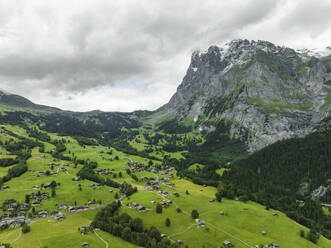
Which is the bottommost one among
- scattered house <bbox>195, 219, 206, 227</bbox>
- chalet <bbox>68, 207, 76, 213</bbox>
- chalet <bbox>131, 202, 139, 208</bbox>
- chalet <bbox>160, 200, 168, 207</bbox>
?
chalet <bbox>68, 207, 76, 213</bbox>

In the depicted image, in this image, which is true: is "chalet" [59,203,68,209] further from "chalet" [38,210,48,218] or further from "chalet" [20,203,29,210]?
"chalet" [20,203,29,210]

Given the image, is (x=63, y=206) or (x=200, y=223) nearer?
(x=200, y=223)

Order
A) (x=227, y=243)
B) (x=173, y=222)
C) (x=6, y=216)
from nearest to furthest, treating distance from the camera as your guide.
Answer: (x=227, y=243) → (x=173, y=222) → (x=6, y=216)

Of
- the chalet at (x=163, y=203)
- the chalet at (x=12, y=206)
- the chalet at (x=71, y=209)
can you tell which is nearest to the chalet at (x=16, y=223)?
the chalet at (x=12, y=206)

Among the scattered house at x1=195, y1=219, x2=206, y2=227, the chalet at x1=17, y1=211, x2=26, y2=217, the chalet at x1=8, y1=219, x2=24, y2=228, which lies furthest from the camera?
the chalet at x1=17, y1=211, x2=26, y2=217

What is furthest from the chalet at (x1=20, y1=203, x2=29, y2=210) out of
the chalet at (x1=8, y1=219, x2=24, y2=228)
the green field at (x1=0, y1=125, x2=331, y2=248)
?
the chalet at (x1=8, y1=219, x2=24, y2=228)

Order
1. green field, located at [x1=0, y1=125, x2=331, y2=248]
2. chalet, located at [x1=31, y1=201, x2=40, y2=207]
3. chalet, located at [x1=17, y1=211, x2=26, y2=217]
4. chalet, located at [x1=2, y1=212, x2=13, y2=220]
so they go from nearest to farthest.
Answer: green field, located at [x1=0, y1=125, x2=331, y2=248], chalet, located at [x1=2, y1=212, x2=13, y2=220], chalet, located at [x1=17, y1=211, x2=26, y2=217], chalet, located at [x1=31, y1=201, x2=40, y2=207]

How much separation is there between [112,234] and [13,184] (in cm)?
10711

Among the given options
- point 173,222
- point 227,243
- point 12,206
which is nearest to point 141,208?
point 173,222

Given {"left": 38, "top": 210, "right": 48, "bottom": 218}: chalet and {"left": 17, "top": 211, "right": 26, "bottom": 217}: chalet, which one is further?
{"left": 38, "top": 210, "right": 48, "bottom": 218}: chalet

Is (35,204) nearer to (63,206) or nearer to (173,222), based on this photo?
(63,206)

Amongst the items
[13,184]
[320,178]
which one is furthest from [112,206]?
[320,178]

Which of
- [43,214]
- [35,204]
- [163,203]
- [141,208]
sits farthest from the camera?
[35,204]

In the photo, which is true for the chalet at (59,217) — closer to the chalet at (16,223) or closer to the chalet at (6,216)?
the chalet at (16,223)
